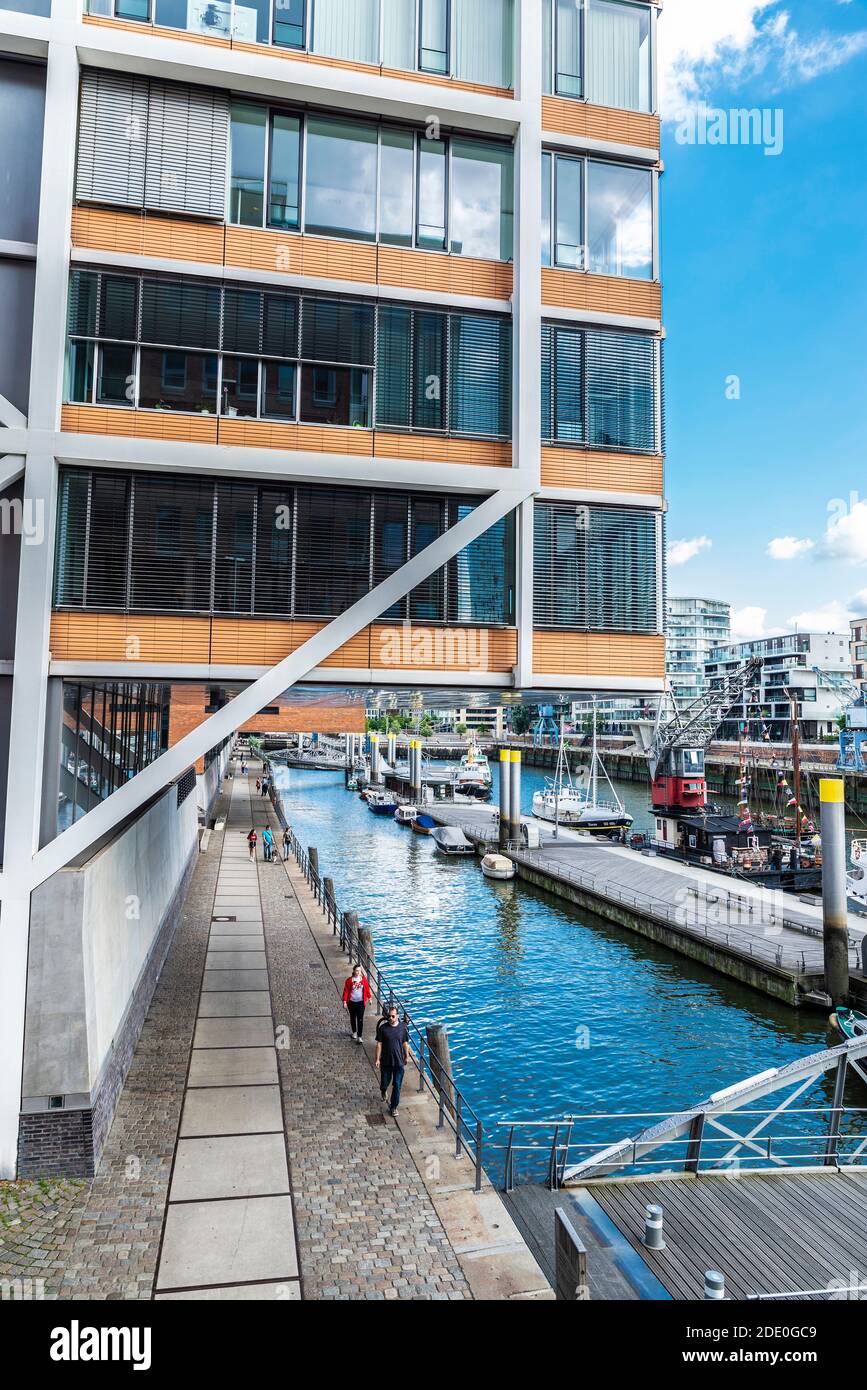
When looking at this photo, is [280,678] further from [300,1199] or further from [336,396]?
[300,1199]

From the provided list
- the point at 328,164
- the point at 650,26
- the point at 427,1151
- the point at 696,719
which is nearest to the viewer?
the point at 427,1151

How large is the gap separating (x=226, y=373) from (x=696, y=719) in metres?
56.1

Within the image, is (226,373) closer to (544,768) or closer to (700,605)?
(544,768)

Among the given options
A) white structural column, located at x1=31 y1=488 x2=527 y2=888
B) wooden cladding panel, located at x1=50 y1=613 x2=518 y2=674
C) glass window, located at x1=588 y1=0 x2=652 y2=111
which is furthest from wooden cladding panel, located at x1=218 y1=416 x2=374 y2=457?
glass window, located at x1=588 y1=0 x2=652 y2=111

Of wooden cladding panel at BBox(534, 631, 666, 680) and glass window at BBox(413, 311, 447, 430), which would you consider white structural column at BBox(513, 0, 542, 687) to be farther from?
glass window at BBox(413, 311, 447, 430)

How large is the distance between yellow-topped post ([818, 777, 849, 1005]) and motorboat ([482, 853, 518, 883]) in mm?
20870

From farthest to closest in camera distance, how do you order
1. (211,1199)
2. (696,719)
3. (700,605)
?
(700,605)
(696,719)
(211,1199)

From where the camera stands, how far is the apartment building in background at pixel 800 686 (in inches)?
5044

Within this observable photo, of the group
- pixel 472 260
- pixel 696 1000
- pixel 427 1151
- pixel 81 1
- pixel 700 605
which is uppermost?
pixel 700 605

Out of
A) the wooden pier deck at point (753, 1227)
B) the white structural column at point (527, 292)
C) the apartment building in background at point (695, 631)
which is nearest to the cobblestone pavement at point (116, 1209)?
the wooden pier deck at point (753, 1227)

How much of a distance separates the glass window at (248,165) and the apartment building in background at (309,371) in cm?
4

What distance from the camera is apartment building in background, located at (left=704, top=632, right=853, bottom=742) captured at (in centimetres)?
12812

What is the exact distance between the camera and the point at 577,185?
48.3 feet

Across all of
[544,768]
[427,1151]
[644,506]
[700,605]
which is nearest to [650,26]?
[644,506]
